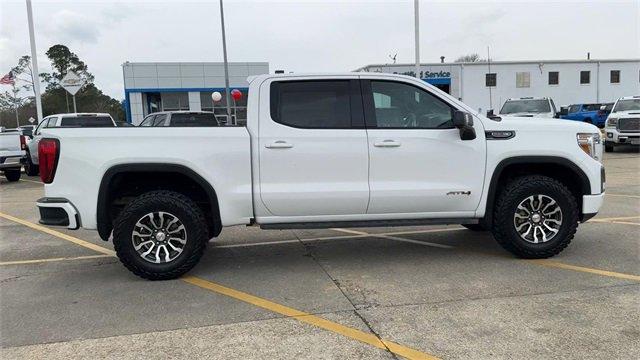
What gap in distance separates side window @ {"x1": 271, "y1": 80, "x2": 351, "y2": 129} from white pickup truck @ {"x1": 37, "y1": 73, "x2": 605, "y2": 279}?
0.01m

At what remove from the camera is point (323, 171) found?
523cm

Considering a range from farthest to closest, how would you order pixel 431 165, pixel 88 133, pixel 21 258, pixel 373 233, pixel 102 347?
pixel 373 233 → pixel 21 258 → pixel 431 165 → pixel 88 133 → pixel 102 347

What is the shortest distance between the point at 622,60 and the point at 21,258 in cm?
5368

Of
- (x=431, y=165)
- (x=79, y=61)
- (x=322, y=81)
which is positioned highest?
(x=79, y=61)

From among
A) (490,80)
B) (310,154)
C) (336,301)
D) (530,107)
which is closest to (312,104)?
(310,154)

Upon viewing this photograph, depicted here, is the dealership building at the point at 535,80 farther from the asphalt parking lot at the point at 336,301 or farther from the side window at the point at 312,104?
the side window at the point at 312,104

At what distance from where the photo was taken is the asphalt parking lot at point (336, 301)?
3705 millimetres

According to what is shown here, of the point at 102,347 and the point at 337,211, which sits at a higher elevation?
the point at 337,211

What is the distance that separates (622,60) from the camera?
1900 inches

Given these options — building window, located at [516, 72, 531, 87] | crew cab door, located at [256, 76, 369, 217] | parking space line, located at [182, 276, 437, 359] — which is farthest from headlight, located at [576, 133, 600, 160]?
building window, located at [516, 72, 531, 87]

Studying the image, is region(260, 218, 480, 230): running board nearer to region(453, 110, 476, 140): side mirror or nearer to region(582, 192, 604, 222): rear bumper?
region(453, 110, 476, 140): side mirror

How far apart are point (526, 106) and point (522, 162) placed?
40.4 feet

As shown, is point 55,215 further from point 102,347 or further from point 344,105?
point 344,105

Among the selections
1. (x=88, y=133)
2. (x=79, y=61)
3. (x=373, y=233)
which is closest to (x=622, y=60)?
(x=373, y=233)
